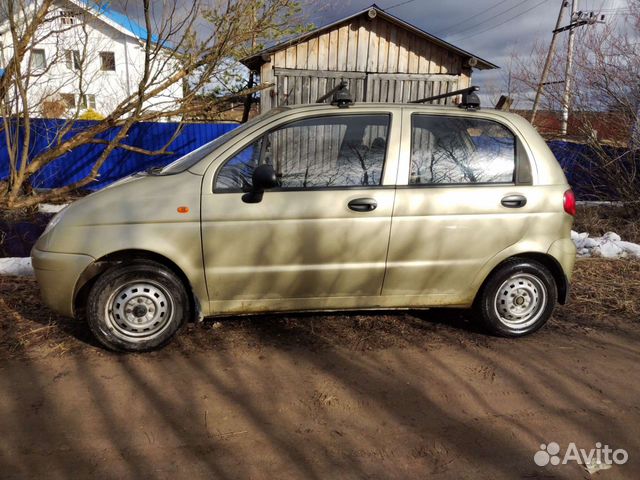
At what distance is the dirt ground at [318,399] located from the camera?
2.36 metres

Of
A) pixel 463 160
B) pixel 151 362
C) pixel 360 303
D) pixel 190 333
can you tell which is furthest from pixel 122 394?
pixel 463 160

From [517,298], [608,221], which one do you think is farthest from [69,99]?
[608,221]

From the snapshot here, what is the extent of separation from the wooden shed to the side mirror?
6.60m

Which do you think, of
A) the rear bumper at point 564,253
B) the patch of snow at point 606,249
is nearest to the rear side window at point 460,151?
the rear bumper at point 564,253

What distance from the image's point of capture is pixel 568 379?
3211 millimetres

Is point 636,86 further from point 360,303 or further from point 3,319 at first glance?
point 3,319

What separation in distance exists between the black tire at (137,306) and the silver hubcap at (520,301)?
2.51 metres

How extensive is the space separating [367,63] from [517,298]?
7112 millimetres

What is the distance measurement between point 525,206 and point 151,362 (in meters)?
3.05

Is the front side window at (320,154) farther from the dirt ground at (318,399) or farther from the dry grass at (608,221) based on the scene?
the dry grass at (608,221)

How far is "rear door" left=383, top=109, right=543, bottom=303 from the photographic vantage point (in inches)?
137

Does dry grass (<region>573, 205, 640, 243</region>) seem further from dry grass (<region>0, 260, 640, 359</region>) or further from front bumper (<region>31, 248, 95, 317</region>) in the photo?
front bumper (<region>31, 248, 95, 317</region>)

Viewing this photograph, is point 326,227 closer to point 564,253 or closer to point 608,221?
point 564,253

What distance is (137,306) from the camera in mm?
3320
